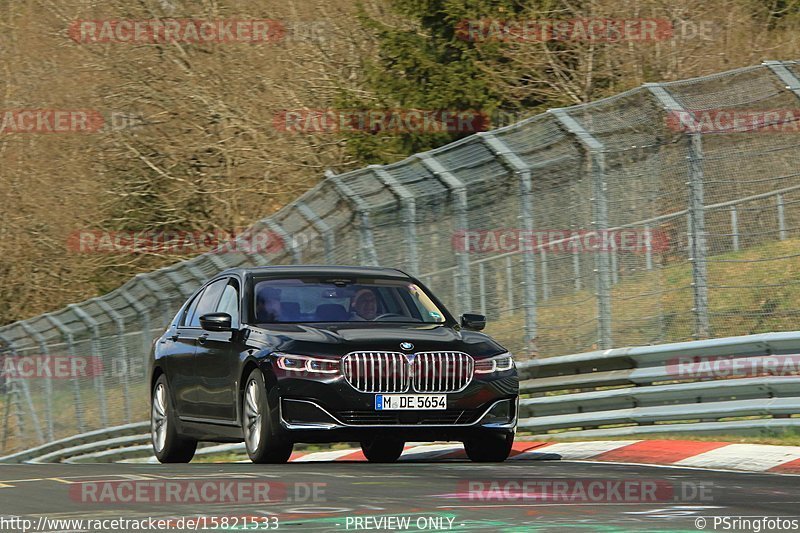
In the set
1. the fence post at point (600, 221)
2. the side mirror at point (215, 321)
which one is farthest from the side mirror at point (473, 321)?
the fence post at point (600, 221)

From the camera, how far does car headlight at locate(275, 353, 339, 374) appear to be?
11.4 m

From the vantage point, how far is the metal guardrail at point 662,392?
1210 centimetres

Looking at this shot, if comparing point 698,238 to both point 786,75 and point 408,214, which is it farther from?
point 408,214

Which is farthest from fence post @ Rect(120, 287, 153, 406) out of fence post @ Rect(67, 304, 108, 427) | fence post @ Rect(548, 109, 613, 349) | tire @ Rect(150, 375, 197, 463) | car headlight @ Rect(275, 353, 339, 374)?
car headlight @ Rect(275, 353, 339, 374)

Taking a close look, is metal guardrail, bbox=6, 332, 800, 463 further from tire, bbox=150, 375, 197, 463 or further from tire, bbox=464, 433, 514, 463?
tire, bbox=150, 375, 197, 463

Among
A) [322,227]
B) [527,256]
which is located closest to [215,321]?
Answer: [527,256]

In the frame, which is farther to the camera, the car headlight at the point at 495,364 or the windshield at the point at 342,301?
the windshield at the point at 342,301

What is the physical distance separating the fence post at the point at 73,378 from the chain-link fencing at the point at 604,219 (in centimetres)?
738

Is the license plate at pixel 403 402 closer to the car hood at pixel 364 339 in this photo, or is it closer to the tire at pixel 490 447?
the car hood at pixel 364 339

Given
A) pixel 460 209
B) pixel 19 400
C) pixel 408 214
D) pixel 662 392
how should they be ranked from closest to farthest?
pixel 662 392
pixel 460 209
pixel 408 214
pixel 19 400

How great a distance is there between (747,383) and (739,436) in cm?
40

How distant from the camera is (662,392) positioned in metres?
12.9

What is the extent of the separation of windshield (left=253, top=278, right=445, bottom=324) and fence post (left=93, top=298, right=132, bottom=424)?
34.0 feet

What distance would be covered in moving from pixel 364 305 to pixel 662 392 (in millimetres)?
2379
